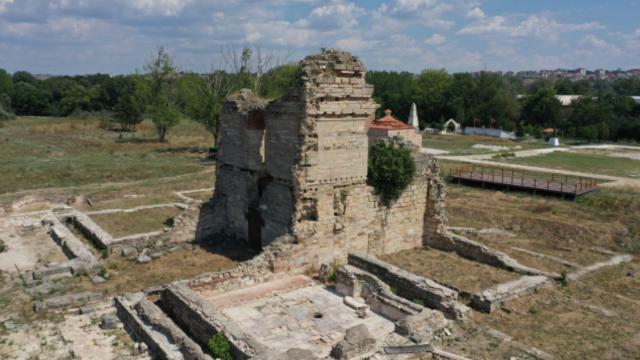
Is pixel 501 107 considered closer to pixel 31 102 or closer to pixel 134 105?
pixel 134 105

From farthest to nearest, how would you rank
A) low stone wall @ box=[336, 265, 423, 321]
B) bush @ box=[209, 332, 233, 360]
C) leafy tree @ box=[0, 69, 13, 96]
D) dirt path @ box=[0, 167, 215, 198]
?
leafy tree @ box=[0, 69, 13, 96] → dirt path @ box=[0, 167, 215, 198] → low stone wall @ box=[336, 265, 423, 321] → bush @ box=[209, 332, 233, 360]

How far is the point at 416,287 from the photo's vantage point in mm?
11891

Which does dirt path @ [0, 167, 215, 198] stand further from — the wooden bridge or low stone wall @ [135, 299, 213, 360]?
low stone wall @ [135, 299, 213, 360]

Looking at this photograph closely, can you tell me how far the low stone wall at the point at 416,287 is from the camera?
11127 millimetres

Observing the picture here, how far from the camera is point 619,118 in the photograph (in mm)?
58656

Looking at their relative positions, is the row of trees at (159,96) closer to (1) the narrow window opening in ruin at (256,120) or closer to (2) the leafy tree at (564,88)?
(1) the narrow window opening in ruin at (256,120)

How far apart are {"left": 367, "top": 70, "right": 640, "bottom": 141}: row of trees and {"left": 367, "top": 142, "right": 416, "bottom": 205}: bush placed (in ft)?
159

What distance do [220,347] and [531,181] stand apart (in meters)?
22.7

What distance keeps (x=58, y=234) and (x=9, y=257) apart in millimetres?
1976

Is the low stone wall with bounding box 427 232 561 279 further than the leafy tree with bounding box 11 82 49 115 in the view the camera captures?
No

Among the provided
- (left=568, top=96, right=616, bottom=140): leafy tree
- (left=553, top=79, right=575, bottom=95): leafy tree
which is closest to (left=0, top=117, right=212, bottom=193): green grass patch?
(left=568, top=96, right=616, bottom=140): leafy tree

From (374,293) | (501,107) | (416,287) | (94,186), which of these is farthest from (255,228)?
(501,107)

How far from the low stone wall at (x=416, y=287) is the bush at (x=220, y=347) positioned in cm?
468

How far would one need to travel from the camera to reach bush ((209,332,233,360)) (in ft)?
29.9
